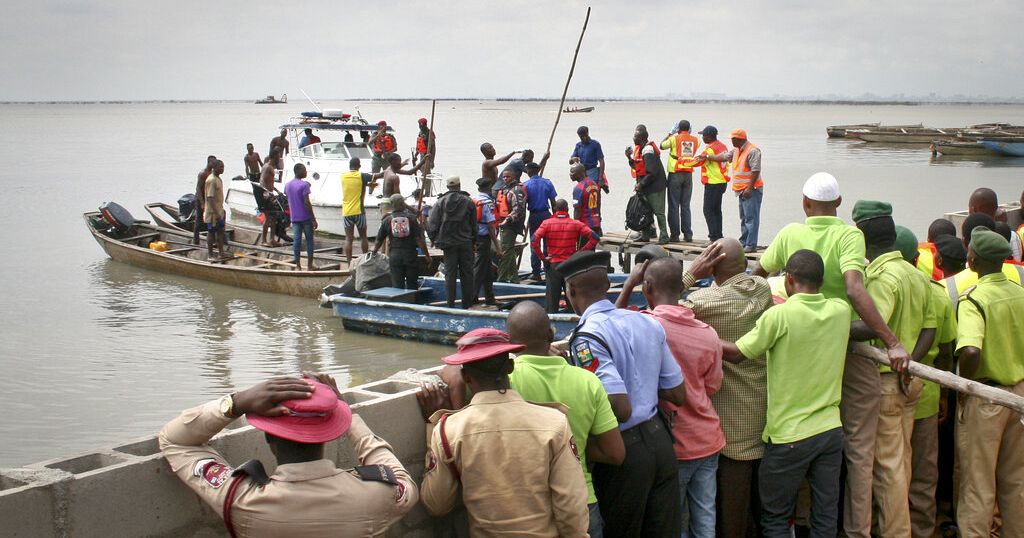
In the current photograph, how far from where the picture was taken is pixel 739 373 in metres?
4.75

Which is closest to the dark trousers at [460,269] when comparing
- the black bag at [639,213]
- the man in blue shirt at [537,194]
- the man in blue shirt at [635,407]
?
the man in blue shirt at [537,194]

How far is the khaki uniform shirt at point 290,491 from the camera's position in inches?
119

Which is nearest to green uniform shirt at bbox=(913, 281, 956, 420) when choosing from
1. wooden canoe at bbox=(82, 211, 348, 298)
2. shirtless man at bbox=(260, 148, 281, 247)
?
wooden canoe at bbox=(82, 211, 348, 298)

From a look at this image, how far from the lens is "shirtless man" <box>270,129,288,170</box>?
22656 mm

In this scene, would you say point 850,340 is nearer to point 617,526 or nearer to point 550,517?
point 617,526

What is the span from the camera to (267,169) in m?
18.8

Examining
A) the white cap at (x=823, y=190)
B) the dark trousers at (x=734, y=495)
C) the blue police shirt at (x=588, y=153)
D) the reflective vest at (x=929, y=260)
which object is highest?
the blue police shirt at (x=588, y=153)

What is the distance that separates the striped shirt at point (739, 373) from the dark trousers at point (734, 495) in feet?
0.22

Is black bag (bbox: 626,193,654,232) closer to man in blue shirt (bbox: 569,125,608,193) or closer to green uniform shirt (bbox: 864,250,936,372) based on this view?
man in blue shirt (bbox: 569,125,608,193)

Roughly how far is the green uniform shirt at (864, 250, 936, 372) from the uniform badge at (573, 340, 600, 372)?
5.69 feet

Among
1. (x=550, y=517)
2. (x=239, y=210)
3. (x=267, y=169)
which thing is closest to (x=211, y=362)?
(x=267, y=169)

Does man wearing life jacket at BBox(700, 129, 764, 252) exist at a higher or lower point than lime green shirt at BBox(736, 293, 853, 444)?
higher

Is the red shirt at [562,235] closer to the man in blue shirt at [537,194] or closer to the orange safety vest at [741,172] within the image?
the man in blue shirt at [537,194]

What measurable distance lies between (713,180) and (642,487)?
9.97m
